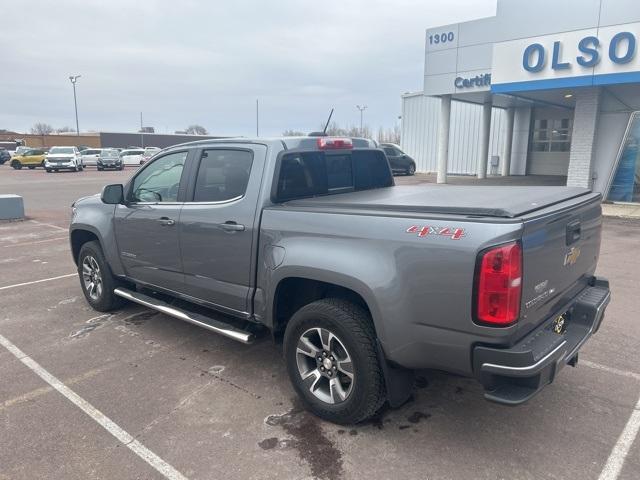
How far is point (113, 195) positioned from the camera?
4820 millimetres

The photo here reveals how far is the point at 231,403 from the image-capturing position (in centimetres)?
357

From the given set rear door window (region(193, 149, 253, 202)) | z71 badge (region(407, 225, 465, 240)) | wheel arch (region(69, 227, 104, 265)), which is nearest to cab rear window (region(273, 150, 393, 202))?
rear door window (region(193, 149, 253, 202))

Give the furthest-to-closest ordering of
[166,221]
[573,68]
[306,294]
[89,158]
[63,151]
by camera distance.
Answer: [89,158] → [63,151] → [573,68] → [166,221] → [306,294]

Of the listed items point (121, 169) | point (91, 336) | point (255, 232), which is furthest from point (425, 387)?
point (121, 169)

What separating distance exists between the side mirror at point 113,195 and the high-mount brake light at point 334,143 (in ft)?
7.07

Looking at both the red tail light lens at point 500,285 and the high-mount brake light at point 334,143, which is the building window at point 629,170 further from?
the red tail light lens at point 500,285

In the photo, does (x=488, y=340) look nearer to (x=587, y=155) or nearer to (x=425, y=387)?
(x=425, y=387)

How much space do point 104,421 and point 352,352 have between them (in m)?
1.78

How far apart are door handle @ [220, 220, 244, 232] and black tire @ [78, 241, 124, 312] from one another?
7.18ft

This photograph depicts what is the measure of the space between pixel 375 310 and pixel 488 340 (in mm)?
651

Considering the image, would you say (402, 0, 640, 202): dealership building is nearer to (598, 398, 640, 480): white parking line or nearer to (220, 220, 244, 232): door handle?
(598, 398, 640, 480): white parking line

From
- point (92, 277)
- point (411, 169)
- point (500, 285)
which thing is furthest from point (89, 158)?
point (500, 285)

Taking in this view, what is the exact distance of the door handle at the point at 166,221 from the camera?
4.25 metres

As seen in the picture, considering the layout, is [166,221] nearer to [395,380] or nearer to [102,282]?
[102,282]
